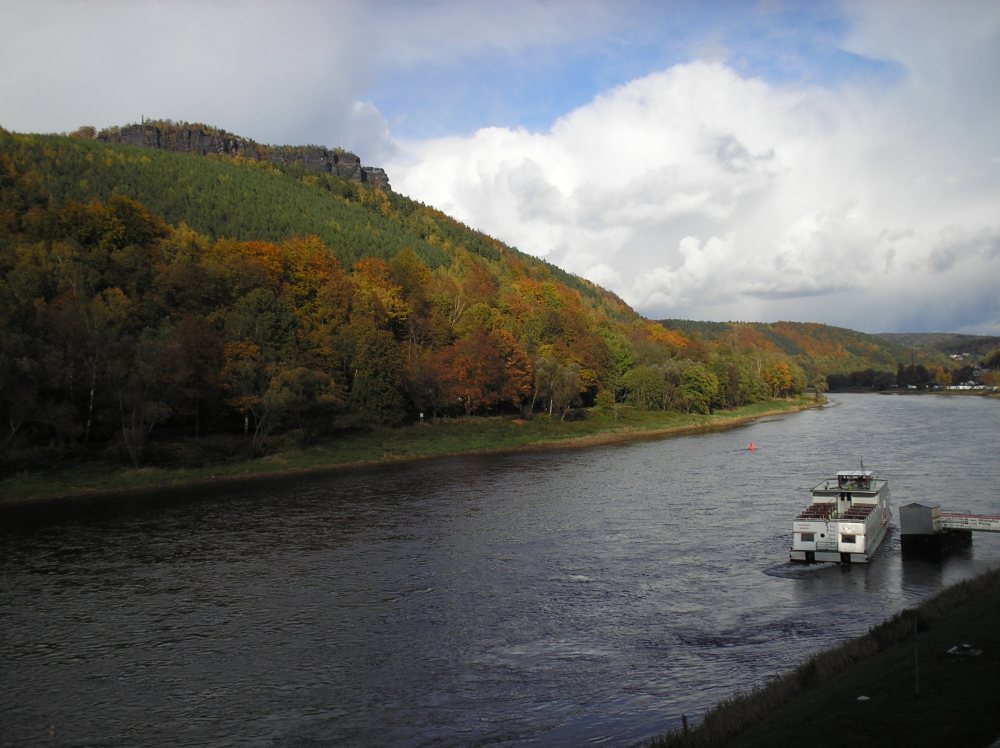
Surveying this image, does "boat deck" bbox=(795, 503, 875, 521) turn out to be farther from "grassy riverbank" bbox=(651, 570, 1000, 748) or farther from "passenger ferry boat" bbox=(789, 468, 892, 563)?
"grassy riverbank" bbox=(651, 570, 1000, 748)

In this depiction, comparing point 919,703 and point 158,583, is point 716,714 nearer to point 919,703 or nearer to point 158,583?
point 919,703

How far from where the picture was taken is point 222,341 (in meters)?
88.9

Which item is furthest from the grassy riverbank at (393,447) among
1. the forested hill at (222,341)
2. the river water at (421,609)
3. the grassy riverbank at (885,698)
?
the grassy riverbank at (885,698)

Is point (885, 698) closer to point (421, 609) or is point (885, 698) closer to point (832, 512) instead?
point (421, 609)

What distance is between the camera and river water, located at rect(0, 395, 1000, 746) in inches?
933

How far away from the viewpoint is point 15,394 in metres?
64.1

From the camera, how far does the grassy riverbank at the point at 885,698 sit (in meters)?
15.3

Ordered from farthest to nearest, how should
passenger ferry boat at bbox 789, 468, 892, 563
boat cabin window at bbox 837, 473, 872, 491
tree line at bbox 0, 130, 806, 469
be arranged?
tree line at bbox 0, 130, 806, 469
boat cabin window at bbox 837, 473, 872, 491
passenger ferry boat at bbox 789, 468, 892, 563

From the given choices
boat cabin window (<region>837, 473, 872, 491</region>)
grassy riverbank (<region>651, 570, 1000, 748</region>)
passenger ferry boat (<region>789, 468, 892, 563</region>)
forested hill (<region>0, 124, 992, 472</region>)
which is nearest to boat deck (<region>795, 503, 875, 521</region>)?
passenger ferry boat (<region>789, 468, 892, 563</region>)

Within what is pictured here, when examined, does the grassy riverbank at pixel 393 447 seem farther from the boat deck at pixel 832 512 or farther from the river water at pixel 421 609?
the boat deck at pixel 832 512

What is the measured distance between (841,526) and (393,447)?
61941 mm

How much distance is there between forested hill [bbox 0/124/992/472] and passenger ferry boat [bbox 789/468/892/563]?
56.4m

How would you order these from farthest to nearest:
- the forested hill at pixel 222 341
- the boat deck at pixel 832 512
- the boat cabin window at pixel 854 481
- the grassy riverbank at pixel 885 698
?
the forested hill at pixel 222 341 < the boat cabin window at pixel 854 481 < the boat deck at pixel 832 512 < the grassy riverbank at pixel 885 698

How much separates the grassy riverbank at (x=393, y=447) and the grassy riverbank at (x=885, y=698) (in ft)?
209
